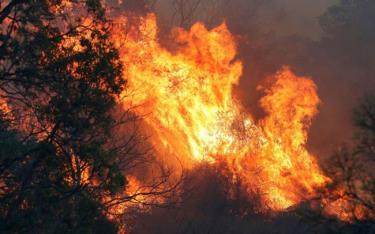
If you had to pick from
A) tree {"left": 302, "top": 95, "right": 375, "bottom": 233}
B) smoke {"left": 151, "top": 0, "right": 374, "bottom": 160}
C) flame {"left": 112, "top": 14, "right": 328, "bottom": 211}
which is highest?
smoke {"left": 151, "top": 0, "right": 374, "bottom": 160}

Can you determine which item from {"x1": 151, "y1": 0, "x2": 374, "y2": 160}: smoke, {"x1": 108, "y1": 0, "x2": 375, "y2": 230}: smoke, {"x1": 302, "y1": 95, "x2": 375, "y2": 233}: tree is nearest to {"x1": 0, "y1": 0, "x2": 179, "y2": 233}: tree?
{"x1": 302, "y1": 95, "x2": 375, "y2": 233}: tree

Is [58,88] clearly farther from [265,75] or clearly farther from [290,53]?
[290,53]

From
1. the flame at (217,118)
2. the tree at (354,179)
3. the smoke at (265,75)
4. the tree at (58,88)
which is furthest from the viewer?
the flame at (217,118)

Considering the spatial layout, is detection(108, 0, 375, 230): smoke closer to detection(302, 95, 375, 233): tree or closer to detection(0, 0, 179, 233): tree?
detection(302, 95, 375, 233): tree

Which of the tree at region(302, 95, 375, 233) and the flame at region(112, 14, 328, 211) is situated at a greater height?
the flame at region(112, 14, 328, 211)

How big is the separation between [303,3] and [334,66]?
2777 cm

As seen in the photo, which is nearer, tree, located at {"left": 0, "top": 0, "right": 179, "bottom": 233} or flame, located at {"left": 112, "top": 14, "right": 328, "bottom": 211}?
tree, located at {"left": 0, "top": 0, "right": 179, "bottom": 233}

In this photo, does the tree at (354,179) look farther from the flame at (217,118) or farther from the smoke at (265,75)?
the flame at (217,118)

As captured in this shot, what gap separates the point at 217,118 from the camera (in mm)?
29125

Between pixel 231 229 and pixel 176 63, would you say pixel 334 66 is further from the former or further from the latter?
pixel 231 229

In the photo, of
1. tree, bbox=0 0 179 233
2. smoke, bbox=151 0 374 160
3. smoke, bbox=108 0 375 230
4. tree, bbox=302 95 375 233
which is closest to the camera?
tree, bbox=0 0 179 233

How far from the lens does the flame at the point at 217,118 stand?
2811cm

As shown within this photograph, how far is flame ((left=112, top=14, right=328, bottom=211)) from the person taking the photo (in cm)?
2811

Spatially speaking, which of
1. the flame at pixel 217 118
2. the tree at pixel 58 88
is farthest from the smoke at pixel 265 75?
the tree at pixel 58 88
